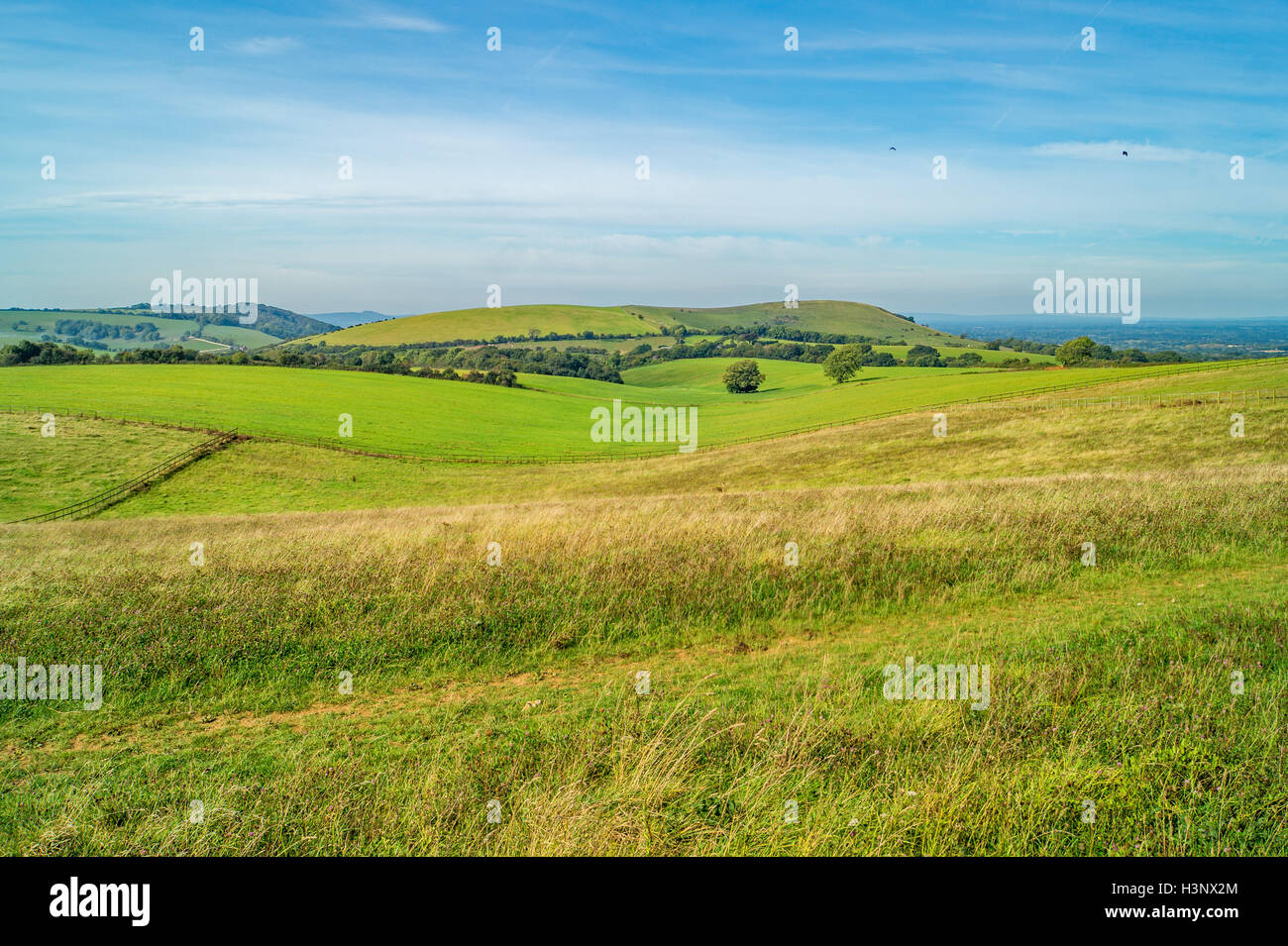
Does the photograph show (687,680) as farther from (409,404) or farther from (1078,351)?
(1078,351)

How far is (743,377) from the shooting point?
134000mm

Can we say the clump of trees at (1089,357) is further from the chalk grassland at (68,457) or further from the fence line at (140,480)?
the chalk grassland at (68,457)

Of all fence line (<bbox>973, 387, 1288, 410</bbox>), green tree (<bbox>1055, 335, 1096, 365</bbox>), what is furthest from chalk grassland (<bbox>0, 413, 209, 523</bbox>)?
green tree (<bbox>1055, 335, 1096, 365</bbox>)

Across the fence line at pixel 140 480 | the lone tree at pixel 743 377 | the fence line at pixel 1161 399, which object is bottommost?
the fence line at pixel 140 480

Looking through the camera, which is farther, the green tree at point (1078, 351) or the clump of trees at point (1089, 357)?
the green tree at point (1078, 351)

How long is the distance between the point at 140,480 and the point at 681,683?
56.5 meters

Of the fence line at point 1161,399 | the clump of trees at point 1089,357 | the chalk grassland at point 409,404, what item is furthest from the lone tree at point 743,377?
the fence line at point 1161,399

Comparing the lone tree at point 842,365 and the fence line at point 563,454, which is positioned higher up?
the lone tree at point 842,365

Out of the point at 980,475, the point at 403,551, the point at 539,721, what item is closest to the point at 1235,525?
the point at 539,721

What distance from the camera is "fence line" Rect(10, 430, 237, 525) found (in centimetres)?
4353

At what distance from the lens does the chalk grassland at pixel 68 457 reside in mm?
46312

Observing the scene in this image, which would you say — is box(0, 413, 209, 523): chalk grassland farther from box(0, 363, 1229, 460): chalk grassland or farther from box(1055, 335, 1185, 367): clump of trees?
box(1055, 335, 1185, 367): clump of trees

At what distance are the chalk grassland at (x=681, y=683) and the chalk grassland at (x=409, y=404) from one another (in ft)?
176
